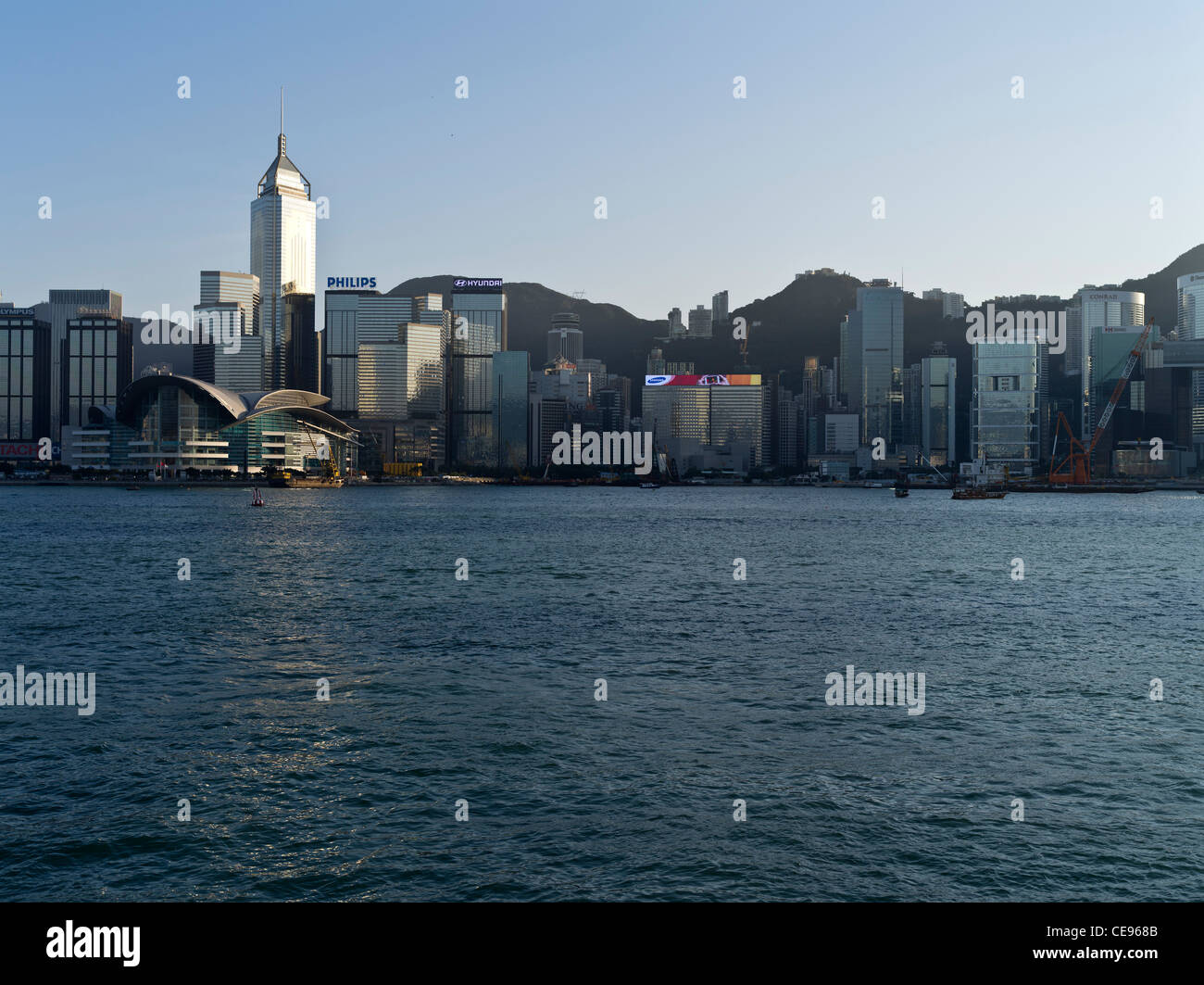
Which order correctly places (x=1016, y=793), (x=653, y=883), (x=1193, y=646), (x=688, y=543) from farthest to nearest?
(x=688, y=543) < (x=1193, y=646) < (x=1016, y=793) < (x=653, y=883)

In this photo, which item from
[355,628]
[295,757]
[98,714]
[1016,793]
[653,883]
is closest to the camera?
[653,883]

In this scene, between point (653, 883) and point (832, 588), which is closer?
point (653, 883)

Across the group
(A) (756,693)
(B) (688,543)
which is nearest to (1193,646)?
(A) (756,693)
